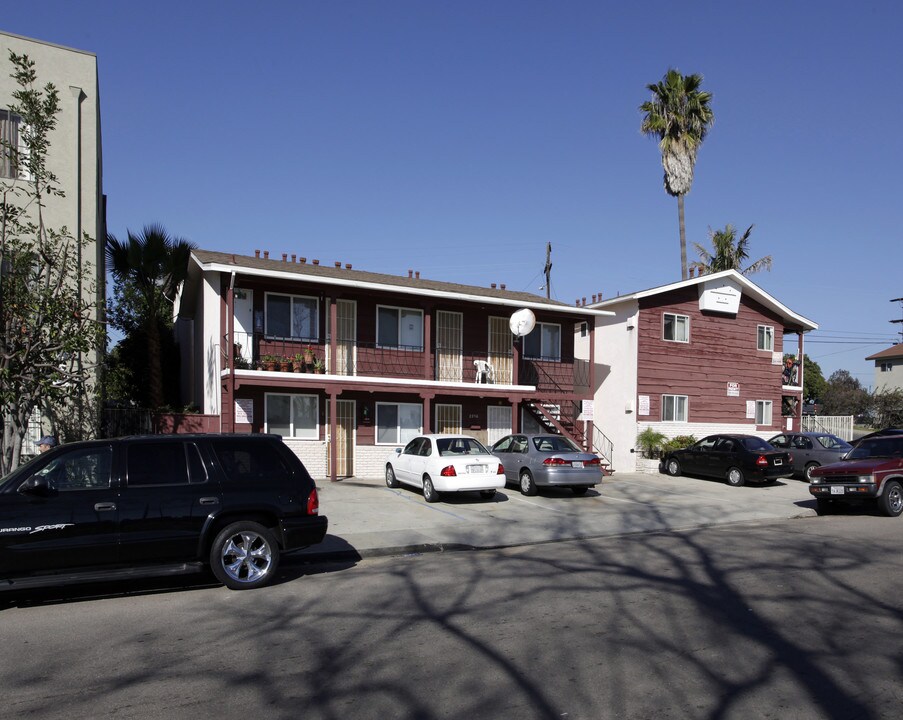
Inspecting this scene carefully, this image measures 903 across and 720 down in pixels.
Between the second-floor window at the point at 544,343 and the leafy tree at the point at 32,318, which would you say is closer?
the leafy tree at the point at 32,318

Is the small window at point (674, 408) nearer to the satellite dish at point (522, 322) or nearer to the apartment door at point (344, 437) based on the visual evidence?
the satellite dish at point (522, 322)

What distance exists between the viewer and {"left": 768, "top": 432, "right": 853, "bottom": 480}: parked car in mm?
22453

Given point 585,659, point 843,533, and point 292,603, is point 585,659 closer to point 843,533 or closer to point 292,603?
point 292,603

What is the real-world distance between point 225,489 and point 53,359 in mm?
6125

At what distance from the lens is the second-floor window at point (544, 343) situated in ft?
83.0

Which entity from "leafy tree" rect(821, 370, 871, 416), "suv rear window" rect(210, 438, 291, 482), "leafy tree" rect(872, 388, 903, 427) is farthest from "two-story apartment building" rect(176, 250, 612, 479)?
"leafy tree" rect(821, 370, 871, 416)

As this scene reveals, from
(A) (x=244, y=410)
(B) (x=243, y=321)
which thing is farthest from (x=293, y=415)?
(B) (x=243, y=321)

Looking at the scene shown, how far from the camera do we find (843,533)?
41.1ft

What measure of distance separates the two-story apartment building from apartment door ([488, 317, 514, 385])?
0.12 feet

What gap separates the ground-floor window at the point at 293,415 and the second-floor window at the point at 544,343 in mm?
7873

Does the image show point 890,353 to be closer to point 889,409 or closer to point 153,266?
point 889,409

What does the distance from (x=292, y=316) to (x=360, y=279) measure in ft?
9.45

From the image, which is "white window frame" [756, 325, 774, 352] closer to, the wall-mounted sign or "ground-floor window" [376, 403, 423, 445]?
"ground-floor window" [376, 403, 423, 445]

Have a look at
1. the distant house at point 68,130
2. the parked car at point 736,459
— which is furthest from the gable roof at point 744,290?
the distant house at point 68,130
